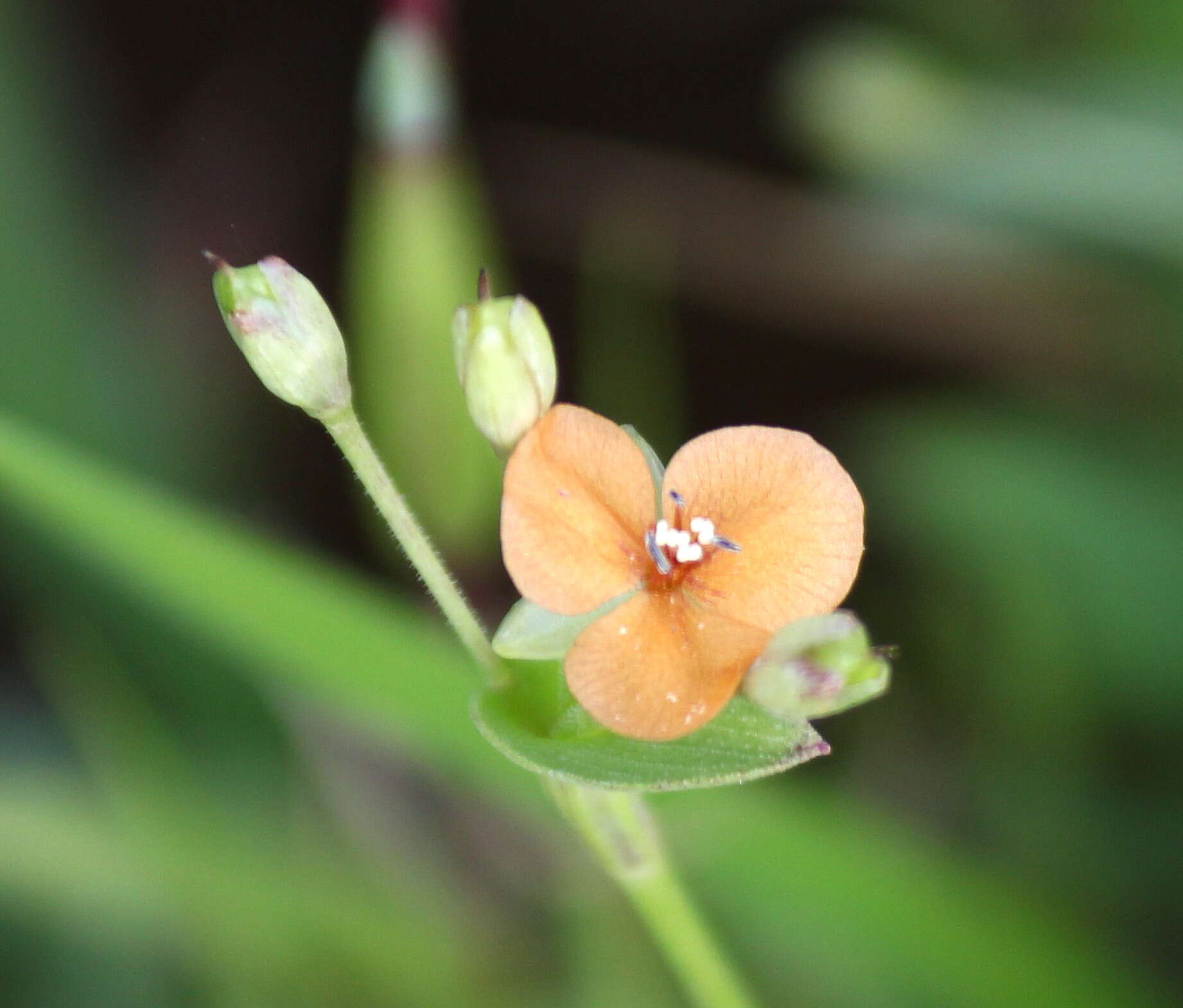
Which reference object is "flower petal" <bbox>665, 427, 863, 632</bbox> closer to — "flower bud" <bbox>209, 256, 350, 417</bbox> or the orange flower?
the orange flower

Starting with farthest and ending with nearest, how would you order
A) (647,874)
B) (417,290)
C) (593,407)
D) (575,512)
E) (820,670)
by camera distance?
(593,407), (417,290), (647,874), (575,512), (820,670)

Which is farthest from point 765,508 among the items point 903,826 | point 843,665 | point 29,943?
point 29,943

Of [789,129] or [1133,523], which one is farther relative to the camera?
[789,129]

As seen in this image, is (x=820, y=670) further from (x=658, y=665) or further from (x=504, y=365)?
(x=504, y=365)

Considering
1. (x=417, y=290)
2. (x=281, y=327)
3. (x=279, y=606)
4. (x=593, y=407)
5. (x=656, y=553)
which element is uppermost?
(x=593, y=407)

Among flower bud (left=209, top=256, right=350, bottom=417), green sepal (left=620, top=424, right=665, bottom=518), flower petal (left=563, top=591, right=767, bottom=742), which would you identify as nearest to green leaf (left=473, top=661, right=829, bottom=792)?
flower petal (left=563, top=591, right=767, bottom=742)

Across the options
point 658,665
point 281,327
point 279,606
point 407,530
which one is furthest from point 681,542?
point 279,606

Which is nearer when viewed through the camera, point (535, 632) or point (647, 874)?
point (535, 632)

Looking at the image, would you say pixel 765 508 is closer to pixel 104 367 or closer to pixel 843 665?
pixel 843 665
